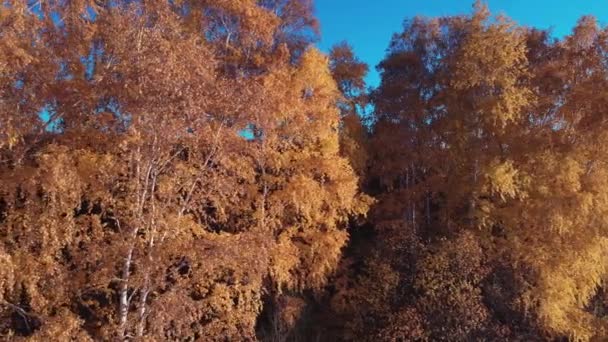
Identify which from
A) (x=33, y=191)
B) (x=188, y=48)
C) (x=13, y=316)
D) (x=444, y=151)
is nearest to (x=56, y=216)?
(x=33, y=191)

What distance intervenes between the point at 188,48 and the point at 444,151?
41.2 feet

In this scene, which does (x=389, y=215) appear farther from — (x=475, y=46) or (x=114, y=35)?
(x=114, y=35)

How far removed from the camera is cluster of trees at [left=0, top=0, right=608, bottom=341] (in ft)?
32.2

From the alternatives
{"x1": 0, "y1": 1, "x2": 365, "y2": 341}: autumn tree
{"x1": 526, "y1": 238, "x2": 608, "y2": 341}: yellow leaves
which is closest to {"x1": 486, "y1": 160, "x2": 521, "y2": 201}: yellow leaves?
{"x1": 526, "y1": 238, "x2": 608, "y2": 341}: yellow leaves

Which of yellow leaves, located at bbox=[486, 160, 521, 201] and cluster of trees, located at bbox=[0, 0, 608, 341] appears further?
yellow leaves, located at bbox=[486, 160, 521, 201]

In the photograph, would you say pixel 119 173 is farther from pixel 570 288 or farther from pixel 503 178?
pixel 570 288

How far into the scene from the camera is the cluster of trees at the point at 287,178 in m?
9.80

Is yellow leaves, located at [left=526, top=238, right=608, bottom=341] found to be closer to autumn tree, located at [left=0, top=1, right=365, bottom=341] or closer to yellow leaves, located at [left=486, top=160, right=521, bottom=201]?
yellow leaves, located at [left=486, top=160, right=521, bottom=201]

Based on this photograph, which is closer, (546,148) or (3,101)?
(3,101)

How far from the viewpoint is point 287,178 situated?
16.1 meters

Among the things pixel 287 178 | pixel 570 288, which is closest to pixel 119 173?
pixel 287 178

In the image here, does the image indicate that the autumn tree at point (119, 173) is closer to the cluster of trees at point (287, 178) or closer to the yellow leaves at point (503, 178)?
the cluster of trees at point (287, 178)

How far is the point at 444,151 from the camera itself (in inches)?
796

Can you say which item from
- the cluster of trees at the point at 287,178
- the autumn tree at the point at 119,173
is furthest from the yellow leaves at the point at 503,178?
the autumn tree at the point at 119,173
